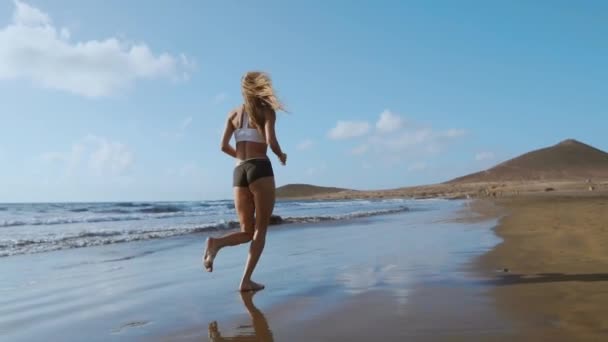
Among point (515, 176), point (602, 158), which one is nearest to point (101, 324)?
point (515, 176)

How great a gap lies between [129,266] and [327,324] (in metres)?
3.91

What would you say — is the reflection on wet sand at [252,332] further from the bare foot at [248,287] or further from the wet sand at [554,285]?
the wet sand at [554,285]

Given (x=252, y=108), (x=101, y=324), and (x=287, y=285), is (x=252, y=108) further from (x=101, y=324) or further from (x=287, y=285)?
(x=101, y=324)

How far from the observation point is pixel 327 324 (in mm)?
2580

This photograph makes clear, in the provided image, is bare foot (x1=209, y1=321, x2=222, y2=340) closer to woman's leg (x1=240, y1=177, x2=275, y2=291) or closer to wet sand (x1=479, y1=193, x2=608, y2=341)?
woman's leg (x1=240, y1=177, x2=275, y2=291)

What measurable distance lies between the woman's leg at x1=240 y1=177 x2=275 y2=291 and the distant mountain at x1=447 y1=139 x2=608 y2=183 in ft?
218

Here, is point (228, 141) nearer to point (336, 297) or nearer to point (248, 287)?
point (248, 287)

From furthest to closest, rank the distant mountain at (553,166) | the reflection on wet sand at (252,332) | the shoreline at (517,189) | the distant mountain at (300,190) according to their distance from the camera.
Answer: the distant mountain at (300,190)
the distant mountain at (553,166)
the shoreline at (517,189)
the reflection on wet sand at (252,332)

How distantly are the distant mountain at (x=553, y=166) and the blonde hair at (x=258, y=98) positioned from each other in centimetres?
6642

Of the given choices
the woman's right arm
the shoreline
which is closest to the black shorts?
the woman's right arm

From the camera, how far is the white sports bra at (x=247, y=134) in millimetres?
3893

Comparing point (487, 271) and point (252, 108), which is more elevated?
point (252, 108)

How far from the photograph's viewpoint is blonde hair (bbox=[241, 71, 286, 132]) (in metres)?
3.83

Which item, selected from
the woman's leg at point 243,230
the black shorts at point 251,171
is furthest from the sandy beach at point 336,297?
the black shorts at point 251,171
